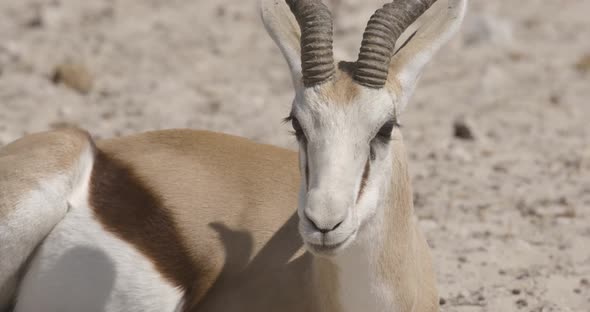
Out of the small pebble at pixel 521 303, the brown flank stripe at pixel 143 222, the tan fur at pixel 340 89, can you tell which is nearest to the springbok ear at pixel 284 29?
the tan fur at pixel 340 89

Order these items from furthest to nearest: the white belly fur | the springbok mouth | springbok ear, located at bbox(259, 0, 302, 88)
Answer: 1. the white belly fur
2. springbok ear, located at bbox(259, 0, 302, 88)
3. the springbok mouth

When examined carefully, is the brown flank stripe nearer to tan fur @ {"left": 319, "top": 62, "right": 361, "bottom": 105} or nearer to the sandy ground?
tan fur @ {"left": 319, "top": 62, "right": 361, "bottom": 105}

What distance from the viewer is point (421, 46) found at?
5.13 meters

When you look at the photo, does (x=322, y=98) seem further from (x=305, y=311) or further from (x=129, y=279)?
(x=129, y=279)

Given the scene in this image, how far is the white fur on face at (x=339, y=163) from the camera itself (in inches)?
175

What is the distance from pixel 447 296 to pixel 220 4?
25.0ft

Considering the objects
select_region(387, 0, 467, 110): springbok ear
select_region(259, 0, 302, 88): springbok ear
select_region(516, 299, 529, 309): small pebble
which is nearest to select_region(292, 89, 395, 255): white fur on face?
select_region(387, 0, 467, 110): springbok ear

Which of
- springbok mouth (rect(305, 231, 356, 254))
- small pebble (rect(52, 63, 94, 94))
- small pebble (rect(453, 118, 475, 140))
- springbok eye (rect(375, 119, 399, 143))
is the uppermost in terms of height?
springbok eye (rect(375, 119, 399, 143))

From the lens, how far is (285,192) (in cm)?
584

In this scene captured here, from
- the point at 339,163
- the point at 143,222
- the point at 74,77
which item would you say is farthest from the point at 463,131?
the point at 339,163

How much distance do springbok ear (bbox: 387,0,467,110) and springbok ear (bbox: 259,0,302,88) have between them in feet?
1.53

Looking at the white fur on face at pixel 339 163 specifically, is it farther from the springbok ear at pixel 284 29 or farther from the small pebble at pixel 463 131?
the small pebble at pixel 463 131

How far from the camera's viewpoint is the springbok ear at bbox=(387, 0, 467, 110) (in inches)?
197

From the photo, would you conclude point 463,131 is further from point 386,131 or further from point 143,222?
point 386,131
